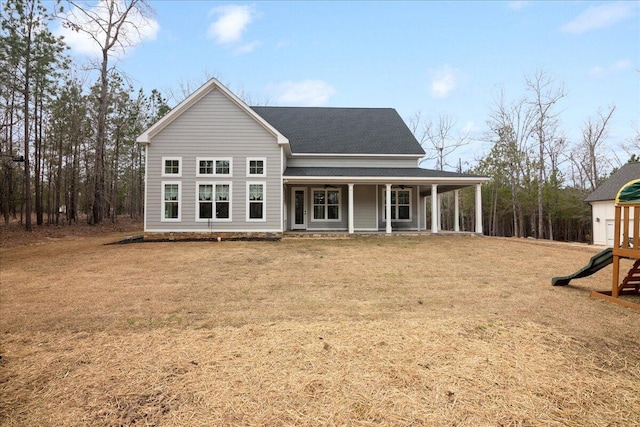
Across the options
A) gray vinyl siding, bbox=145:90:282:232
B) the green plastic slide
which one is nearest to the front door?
gray vinyl siding, bbox=145:90:282:232

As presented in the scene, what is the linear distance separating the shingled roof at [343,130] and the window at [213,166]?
456 cm

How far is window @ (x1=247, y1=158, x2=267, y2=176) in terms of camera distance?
1452cm

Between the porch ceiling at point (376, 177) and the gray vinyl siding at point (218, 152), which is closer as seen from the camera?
the gray vinyl siding at point (218, 152)

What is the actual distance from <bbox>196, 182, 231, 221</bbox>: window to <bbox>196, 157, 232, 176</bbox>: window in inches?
20.6

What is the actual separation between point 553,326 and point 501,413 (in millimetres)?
2609

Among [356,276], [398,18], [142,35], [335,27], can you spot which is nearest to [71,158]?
[142,35]

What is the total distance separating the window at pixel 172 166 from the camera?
14.3 m

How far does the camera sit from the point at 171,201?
14266mm

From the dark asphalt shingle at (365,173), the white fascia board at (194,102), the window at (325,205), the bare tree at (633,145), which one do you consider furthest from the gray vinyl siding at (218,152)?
the bare tree at (633,145)

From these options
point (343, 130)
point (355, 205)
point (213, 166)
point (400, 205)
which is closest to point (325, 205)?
point (355, 205)

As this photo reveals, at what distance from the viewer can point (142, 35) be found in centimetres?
1989

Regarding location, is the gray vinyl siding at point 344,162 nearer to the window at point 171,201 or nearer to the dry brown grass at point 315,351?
the window at point 171,201

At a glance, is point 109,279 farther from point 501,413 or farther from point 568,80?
point 568,80

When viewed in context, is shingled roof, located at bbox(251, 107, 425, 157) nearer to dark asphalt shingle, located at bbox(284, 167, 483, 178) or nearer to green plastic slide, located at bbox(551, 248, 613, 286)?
dark asphalt shingle, located at bbox(284, 167, 483, 178)
